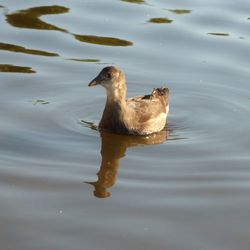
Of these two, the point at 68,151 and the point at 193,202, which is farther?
the point at 68,151

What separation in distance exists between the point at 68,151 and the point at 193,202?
207 centimetres

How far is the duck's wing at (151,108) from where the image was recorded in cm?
1145

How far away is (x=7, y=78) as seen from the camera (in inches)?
494

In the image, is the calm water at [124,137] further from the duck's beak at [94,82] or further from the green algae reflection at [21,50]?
the duck's beak at [94,82]

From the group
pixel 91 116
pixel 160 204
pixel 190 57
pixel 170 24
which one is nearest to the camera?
pixel 160 204

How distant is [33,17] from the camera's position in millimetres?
15547

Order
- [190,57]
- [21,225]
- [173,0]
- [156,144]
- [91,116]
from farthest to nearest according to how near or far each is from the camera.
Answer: [173,0], [190,57], [91,116], [156,144], [21,225]

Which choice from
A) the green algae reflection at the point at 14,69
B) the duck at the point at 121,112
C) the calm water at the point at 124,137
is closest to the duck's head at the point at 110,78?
the duck at the point at 121,112

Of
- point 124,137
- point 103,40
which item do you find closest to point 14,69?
point 103,40

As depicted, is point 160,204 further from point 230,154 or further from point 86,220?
point 230,154

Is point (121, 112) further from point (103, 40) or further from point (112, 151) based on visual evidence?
point (103, 40)

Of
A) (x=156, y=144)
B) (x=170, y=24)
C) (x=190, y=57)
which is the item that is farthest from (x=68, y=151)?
(x=170, y=24)

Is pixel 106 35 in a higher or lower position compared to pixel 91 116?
higher

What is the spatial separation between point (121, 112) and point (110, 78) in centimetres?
49
